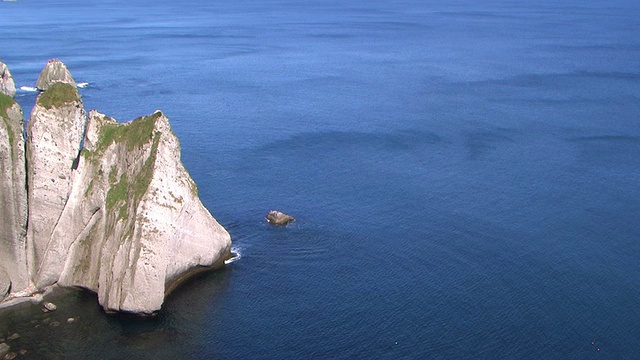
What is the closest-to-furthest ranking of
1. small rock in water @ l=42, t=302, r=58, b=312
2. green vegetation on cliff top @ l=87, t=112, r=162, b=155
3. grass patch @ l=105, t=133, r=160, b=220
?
small rock in water @ l=42, t=302, r=58, b=312 < grass patch @ l=105, t=133, r=160, b=220 < green vegetation on cliff top @ l=87, t=112, r=162, b=155

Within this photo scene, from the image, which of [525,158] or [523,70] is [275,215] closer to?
[525,158]

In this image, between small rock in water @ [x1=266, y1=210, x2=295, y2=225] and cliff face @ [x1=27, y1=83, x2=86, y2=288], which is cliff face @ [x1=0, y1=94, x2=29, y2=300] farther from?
small rock in water @ [x1=266, y1=210, x2=295, y2=225]

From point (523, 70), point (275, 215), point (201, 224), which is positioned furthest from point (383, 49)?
point (201, 224)

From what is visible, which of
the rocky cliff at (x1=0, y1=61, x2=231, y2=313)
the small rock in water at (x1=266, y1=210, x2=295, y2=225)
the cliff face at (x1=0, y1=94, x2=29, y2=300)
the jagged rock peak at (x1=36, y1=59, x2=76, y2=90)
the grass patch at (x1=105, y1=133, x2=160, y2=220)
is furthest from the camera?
the jagged rock peak at (x1=36, y1=59, x2=76, y2=90)

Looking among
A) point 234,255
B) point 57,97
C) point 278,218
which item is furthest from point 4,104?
point 278,218

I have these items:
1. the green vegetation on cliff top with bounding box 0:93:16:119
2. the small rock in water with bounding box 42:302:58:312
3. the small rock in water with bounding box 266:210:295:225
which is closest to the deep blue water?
the small rock in water with bounding box 42:302:58:312

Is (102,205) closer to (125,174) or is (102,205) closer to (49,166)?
(125,174)

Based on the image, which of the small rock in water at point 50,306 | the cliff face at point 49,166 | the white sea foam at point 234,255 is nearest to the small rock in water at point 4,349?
the small rock in water at point 50,306
